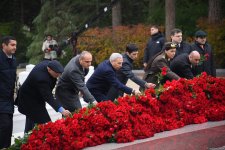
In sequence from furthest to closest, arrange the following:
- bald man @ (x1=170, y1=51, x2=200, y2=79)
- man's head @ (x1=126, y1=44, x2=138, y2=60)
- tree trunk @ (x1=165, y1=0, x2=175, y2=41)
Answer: tree trunk @ (x1=165, y1=0, x2=175, y2=41)
man's head @ (x1=126, y1=44, x2=138, y2=60)
bald man @ (x1=170, y1=51, x2=200, y2=79)

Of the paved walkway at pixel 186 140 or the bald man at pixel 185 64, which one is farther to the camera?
the bald man at pixel 185 64

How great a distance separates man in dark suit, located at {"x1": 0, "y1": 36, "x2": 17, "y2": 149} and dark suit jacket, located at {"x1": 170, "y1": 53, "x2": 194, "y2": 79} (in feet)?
9.32

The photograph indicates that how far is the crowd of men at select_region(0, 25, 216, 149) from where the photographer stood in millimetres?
6918

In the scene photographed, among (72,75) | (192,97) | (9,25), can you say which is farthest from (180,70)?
(9,25)

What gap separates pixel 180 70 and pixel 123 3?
23.6 meters

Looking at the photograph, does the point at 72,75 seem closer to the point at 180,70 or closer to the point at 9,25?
the point at 180,70

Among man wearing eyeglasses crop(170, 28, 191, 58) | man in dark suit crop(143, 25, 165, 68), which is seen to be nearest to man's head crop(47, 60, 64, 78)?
man wearing eyeglasses crop(170, 28, 191, 58)

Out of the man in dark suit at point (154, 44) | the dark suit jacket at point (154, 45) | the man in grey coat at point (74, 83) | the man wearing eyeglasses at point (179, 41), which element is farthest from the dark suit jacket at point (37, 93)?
the dark suit jacket at point (154, 45)

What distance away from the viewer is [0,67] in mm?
6898

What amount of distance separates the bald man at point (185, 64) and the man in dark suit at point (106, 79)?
40.7 inches

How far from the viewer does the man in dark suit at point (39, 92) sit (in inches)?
269

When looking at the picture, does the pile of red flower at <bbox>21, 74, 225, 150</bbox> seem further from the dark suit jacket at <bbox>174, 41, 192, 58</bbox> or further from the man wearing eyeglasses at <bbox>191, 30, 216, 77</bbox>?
the dark suit jacket at <bbox>174, 41, 192, 58</bbox>

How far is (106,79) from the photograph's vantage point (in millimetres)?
8328

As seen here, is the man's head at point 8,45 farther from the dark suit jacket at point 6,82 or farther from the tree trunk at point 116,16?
the tree trunk at point 116,16
